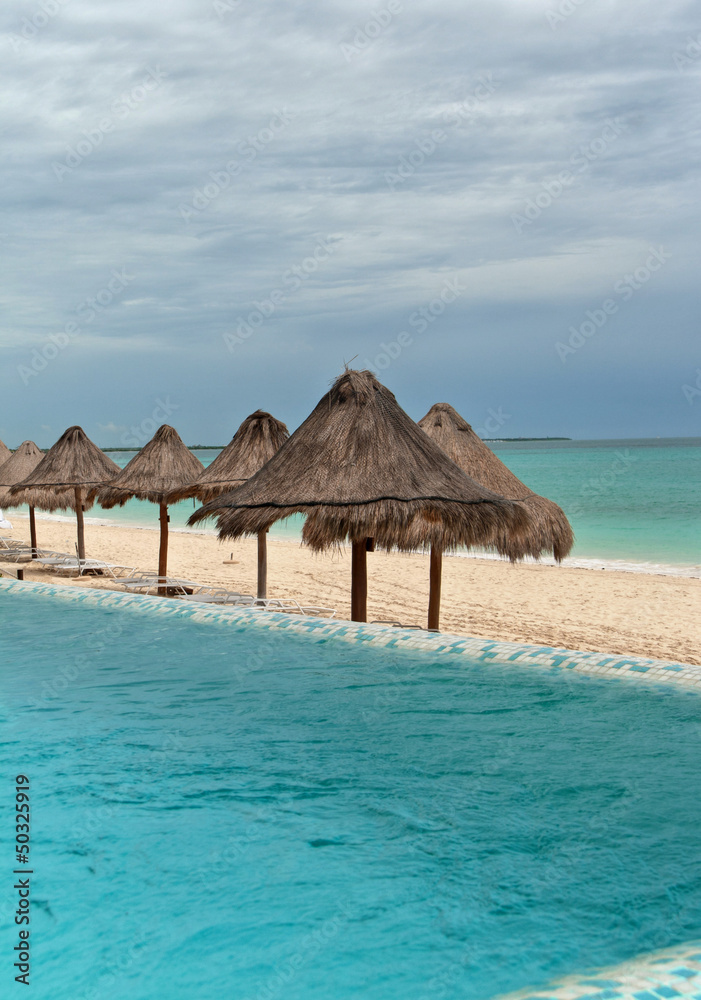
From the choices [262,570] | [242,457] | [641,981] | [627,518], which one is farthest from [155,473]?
[627,518]

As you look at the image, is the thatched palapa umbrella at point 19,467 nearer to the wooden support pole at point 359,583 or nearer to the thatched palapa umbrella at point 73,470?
the thatched palapa umbrella at point 73,470

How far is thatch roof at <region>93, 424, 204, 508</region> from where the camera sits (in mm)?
12711

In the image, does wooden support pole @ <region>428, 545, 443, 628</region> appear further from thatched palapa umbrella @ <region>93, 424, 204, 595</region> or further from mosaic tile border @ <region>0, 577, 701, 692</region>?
thatched palapa umbrella @ <region>93, 424, 204, 595</region>

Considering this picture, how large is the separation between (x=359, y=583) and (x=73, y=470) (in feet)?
31.5

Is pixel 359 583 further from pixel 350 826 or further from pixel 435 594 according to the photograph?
pixel 350 826

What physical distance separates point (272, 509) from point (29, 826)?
12.3ft

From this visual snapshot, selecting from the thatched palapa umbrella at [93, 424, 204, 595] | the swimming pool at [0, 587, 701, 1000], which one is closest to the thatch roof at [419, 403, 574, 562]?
the swimming pool at [0, 587, 701, 1000]

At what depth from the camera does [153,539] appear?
27.2m

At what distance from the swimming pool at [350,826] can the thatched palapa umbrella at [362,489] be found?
1.30 meters

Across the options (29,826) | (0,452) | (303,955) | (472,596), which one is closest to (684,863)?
(303,955)

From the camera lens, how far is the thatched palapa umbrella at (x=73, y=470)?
15812 millimetres

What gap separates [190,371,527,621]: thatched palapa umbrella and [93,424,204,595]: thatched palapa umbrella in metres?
4.51
